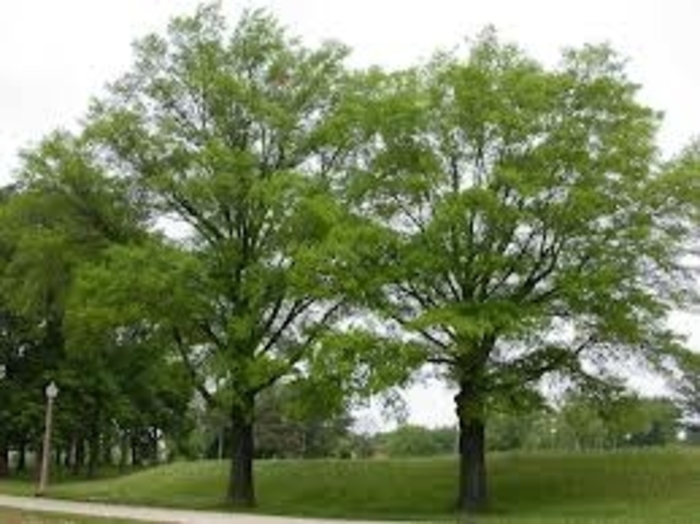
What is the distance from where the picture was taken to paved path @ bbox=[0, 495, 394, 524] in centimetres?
2848

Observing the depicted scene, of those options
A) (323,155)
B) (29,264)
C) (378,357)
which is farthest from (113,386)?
(378,357)

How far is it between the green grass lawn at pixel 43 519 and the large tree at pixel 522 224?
12.8 metres

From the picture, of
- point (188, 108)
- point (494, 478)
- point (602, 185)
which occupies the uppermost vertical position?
point (188, 108)

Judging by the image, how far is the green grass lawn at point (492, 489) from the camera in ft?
116

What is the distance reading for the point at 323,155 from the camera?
42906 millimetres

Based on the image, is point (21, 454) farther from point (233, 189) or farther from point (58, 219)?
point (233, 189)

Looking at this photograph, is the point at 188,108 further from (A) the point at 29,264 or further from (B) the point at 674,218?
(B) the point at 674,218

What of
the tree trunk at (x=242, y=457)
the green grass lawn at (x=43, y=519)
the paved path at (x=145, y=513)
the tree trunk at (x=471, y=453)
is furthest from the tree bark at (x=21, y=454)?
the green grass lawn at (x=43, y=519)

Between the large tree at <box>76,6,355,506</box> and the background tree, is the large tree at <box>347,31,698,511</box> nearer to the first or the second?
the large tree at <box>76,6,355,506</box>

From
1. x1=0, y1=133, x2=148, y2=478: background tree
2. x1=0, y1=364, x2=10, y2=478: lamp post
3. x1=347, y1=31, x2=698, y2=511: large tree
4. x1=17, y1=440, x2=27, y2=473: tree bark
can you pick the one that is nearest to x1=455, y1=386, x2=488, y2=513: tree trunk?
x1=347, y1=31, x2=698, y2=511: large tree

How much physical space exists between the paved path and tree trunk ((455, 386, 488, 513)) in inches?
316

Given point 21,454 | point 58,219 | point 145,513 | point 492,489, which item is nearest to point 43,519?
point 145,513

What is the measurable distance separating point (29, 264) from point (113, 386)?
3211 cm

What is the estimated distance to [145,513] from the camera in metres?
31.4
